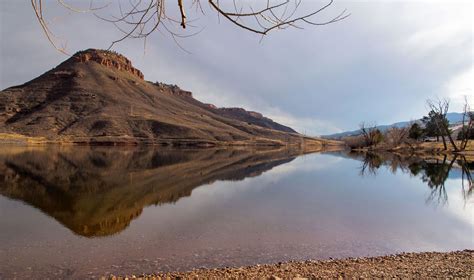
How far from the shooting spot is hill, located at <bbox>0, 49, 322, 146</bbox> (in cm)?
11244

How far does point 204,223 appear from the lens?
1612cm

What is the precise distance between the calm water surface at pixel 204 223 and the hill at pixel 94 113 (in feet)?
262

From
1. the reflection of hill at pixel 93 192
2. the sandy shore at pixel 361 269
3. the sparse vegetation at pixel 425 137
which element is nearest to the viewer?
the sandy shore at pixel 361 269

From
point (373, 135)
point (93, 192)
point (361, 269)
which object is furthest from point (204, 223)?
point (373, 135)

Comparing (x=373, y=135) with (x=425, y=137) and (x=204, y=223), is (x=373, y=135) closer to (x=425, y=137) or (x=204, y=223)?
(x=425, y=137)

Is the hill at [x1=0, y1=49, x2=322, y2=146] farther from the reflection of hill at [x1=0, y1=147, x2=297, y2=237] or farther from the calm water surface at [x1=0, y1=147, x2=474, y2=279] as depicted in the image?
the calm water surface at [x1=0, y1=147, x2=474, y2=279]

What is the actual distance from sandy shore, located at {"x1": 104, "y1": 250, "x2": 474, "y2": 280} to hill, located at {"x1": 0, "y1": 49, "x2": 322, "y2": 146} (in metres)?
95.4

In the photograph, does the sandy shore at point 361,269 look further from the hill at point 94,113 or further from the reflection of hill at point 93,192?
the hill at point 94,113

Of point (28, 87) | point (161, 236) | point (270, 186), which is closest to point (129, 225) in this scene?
point (161, 236)

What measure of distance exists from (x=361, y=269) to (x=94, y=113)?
134 meters

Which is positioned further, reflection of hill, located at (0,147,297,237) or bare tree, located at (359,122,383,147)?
bare tree, located at (359,122,383,147)

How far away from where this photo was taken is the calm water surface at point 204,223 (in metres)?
11.2

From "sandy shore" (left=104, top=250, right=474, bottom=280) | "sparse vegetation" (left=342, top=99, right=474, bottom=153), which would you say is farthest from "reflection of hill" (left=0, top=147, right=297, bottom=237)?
"sparse vegetation" (left=342, top=99, right=474, bottom=153)

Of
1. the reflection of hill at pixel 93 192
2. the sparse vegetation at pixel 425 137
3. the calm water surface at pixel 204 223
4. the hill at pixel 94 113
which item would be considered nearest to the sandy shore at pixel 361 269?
the calm water surface at pixel 204 223
